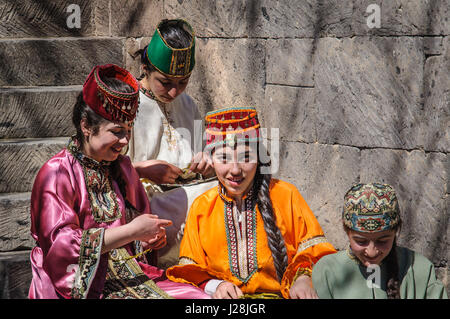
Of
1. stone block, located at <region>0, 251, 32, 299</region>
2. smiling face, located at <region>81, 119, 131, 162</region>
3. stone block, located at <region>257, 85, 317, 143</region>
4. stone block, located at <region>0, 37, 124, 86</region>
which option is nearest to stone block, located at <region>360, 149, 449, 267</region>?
stone block, located at <region>257, 85, 317, 143</region>

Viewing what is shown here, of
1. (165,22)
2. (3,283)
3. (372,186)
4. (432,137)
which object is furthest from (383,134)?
(3,283)

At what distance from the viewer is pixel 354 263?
11.2ft

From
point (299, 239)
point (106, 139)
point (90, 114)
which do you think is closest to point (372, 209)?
point (299, 239)

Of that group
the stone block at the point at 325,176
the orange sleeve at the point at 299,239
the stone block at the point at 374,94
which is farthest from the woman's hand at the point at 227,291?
the stone block at the point at 374,94

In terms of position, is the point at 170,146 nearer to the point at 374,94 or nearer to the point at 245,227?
the point at 245,227

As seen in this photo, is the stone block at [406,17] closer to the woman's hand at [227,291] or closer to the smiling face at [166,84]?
the smiling face at [166,84]

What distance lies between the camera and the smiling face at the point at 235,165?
12.2 feet

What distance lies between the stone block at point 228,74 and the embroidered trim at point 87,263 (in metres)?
1.90

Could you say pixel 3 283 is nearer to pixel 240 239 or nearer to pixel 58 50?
pixel 240 239

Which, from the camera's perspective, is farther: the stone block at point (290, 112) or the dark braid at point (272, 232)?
the stone block at point (290, 112)

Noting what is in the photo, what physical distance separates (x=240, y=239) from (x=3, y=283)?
1.68 m

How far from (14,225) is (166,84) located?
55.8 inches

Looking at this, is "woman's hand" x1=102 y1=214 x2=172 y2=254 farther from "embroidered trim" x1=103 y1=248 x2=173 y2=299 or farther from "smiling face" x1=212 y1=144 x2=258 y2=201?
"smiling face" x1=212 y1=144 x2=258 y2=201

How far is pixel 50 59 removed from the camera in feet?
18.3
